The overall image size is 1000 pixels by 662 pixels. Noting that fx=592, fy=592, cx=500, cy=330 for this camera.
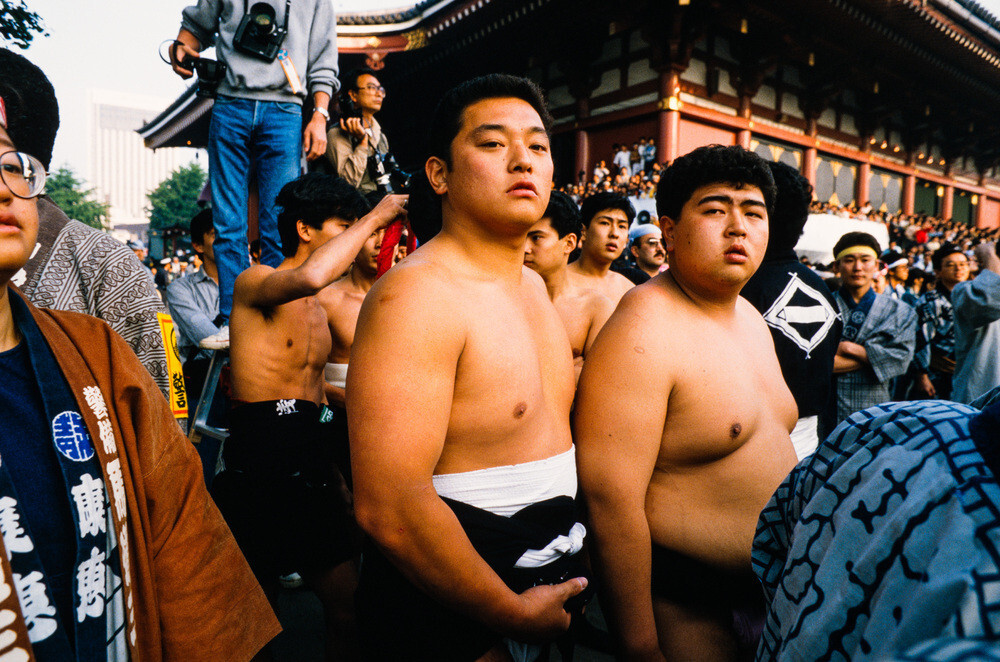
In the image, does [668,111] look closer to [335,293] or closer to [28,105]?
[335,293]

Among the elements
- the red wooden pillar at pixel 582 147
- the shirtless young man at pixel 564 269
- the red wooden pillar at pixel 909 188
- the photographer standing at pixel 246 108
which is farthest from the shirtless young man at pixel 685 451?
the red wooden pillar at pixel 909 188

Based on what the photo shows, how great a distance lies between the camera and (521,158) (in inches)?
63.7

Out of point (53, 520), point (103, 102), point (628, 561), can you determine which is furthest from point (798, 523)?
Answer: point (103, 102)

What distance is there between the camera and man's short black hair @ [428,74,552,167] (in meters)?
1.71

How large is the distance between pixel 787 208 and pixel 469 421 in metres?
2.14

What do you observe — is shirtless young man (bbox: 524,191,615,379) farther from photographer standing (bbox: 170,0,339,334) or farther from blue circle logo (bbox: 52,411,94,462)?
blue circle logo (bbox: 52,411,94,462)

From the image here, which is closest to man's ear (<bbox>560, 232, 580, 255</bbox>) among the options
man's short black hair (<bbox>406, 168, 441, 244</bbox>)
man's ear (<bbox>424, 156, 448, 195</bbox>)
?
man's short black hair (<bbox>406, 168, 441, 244</bbox>)

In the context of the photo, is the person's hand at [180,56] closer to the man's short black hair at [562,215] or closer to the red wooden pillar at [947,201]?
the man's short black hair at [562,215]

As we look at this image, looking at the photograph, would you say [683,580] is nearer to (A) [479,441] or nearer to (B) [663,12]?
(A) [479,441]

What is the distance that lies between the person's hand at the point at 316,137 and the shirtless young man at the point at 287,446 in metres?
1.34

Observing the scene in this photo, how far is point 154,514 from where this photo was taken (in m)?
1.39

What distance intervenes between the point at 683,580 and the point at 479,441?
903 mm

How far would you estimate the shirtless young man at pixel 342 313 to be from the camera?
10.9 ft

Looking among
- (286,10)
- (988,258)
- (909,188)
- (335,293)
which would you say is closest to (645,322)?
(335,293)
